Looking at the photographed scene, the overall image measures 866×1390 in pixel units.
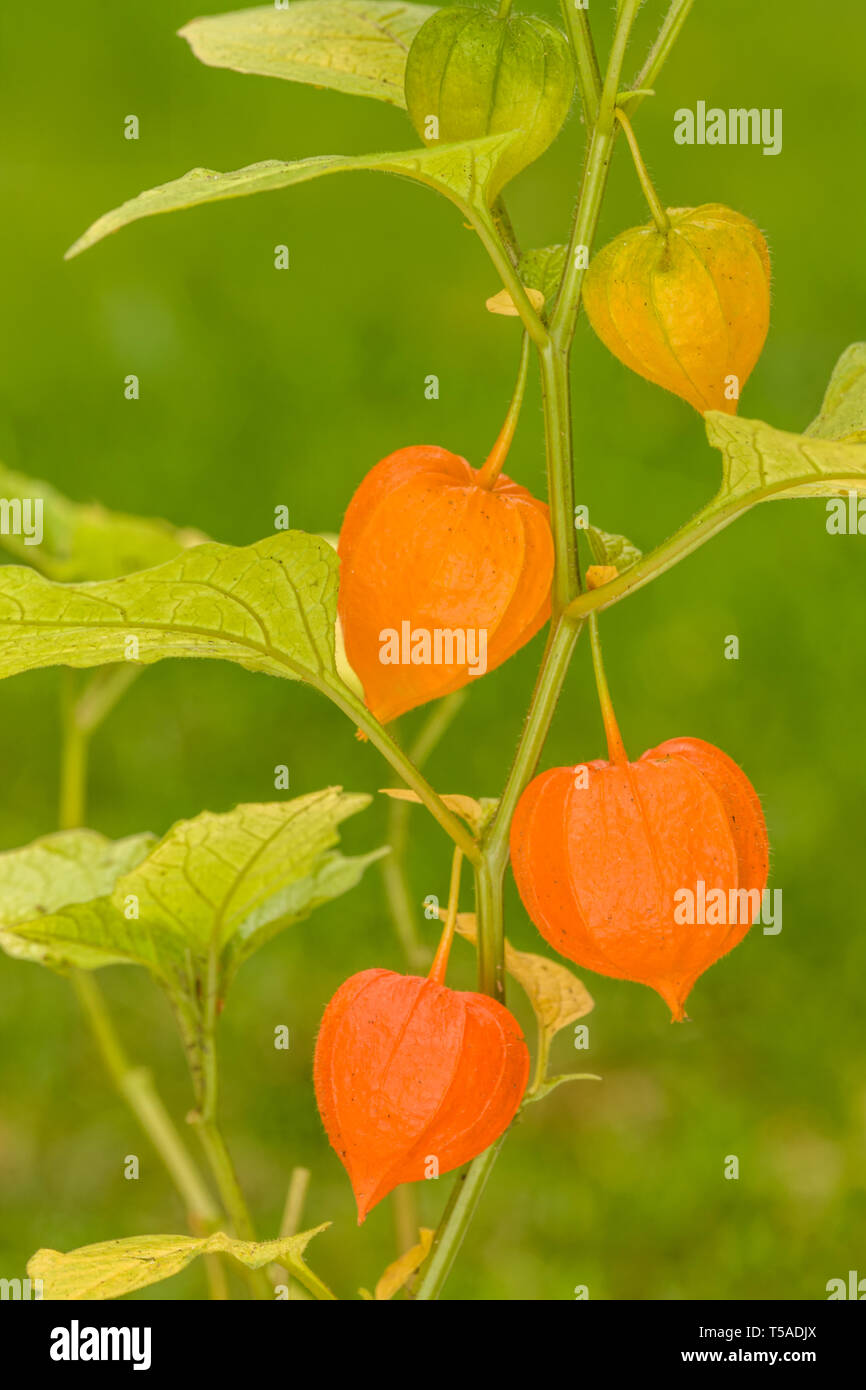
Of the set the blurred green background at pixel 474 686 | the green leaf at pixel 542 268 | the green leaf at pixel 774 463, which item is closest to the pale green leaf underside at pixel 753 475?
the green leaf at pixel 774 463

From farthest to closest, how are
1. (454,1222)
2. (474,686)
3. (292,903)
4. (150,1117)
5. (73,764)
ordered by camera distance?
(474,686), (73,764), (150,1117), (292,903), (454,1222)

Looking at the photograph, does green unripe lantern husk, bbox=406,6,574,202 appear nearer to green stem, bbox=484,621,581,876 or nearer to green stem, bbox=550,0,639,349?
green stem, bbox=550,0,639,349

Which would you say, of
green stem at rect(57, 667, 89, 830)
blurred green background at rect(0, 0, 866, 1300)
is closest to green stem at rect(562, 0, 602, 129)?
green stem at rect(57, 667, 89, 830)

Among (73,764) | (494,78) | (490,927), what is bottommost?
(490,927)

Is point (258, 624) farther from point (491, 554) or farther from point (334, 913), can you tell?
point (334, 913)

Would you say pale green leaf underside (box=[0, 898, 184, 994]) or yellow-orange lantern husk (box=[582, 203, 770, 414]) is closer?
yellow-orange lantern husk (box=[582, 203, 770, 414])

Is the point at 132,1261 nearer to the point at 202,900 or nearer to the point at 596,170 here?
the point at 202,900

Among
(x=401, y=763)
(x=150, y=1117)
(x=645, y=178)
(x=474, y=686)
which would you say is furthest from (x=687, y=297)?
(x=474, y=686)
